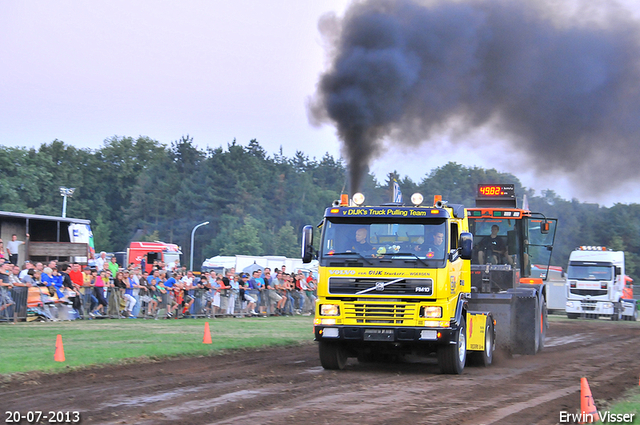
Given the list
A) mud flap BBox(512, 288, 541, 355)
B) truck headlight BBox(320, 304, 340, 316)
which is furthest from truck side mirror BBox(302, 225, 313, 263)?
mud flap BBox(512, 288, 541, 355)

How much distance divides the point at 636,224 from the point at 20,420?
89014 millimetres

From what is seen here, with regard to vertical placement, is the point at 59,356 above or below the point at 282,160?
below

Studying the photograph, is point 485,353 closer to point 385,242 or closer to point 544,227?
point 385,242

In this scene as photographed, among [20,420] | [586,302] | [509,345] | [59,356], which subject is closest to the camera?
[20,420]

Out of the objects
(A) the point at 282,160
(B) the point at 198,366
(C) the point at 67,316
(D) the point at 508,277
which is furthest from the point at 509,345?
(A) the point at 282,160

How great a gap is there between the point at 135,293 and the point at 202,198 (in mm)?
69651

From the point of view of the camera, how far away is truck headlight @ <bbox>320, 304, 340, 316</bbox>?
12141 mm

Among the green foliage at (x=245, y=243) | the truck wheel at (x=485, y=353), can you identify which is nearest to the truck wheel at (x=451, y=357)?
the truck wheel at (x=485, y=353)

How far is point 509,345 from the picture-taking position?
1573 centimetres

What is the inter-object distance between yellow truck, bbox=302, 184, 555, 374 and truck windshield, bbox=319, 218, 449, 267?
0.02 m

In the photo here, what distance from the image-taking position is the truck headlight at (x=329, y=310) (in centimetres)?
1214

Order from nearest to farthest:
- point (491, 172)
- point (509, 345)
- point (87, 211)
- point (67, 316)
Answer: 1. point (509, 345)
2. point (67, 316)
3. point (491, 172)
4. point (87, 211)

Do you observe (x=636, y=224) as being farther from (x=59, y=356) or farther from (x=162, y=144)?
(x=59, y=356)

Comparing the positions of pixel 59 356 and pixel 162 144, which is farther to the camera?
pixel 162 144
